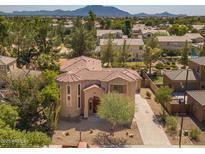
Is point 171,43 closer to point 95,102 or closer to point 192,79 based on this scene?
point 192,79

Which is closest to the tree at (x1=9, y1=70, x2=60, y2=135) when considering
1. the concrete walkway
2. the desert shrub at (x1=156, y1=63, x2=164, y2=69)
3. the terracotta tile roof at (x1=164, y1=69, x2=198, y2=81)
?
the concrete walkway

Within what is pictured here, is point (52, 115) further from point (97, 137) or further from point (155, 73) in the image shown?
point (155, 73)

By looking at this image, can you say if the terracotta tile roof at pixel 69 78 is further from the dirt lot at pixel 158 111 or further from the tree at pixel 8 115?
the dirt lot at pixel 158 111

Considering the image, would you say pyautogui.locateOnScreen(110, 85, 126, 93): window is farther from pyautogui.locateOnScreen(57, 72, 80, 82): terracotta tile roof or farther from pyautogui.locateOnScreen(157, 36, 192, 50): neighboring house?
pyautogui.locateOnScreen(157, 36, 192, 50): neighboring house

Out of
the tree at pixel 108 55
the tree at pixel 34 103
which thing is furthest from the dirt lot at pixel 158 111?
the tree at pixel 108 55

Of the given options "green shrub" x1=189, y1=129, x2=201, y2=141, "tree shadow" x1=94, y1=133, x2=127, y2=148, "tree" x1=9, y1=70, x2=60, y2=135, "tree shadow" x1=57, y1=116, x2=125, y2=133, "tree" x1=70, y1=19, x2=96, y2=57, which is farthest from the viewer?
"tree" x1=70, y1=19, x2=96, y2=57

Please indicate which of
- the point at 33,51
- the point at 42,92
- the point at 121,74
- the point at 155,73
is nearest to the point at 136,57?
the point at 155,73
